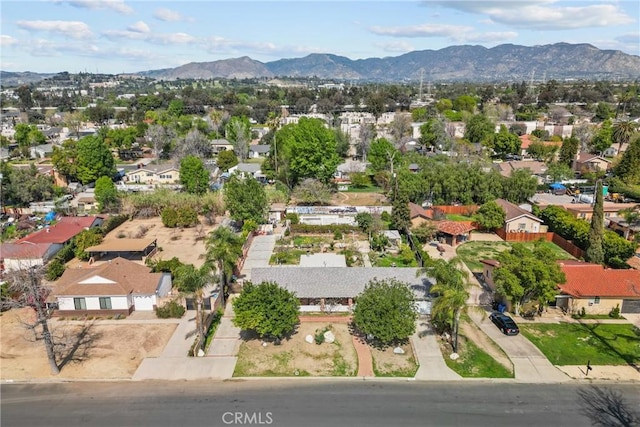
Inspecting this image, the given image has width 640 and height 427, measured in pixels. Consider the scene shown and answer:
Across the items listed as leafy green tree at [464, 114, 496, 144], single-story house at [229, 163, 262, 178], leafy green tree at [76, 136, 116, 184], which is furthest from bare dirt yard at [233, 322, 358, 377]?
leafy green tree at [464, 114, 496, 144]

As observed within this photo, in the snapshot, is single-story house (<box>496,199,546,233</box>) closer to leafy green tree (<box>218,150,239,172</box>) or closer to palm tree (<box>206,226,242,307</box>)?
palm tree (<box>206,226,242,307</box>)

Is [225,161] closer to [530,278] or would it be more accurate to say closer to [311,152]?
[311,152]

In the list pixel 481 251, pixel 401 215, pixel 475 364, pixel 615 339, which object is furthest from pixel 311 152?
pixel 615 339

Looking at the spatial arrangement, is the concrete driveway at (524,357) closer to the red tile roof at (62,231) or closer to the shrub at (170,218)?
the shrub at (170,218)

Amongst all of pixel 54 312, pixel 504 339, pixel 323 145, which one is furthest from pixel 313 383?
pixel 323 145

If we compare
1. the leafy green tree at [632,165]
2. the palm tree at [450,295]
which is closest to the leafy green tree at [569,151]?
the leafy green tree at [632,165]
